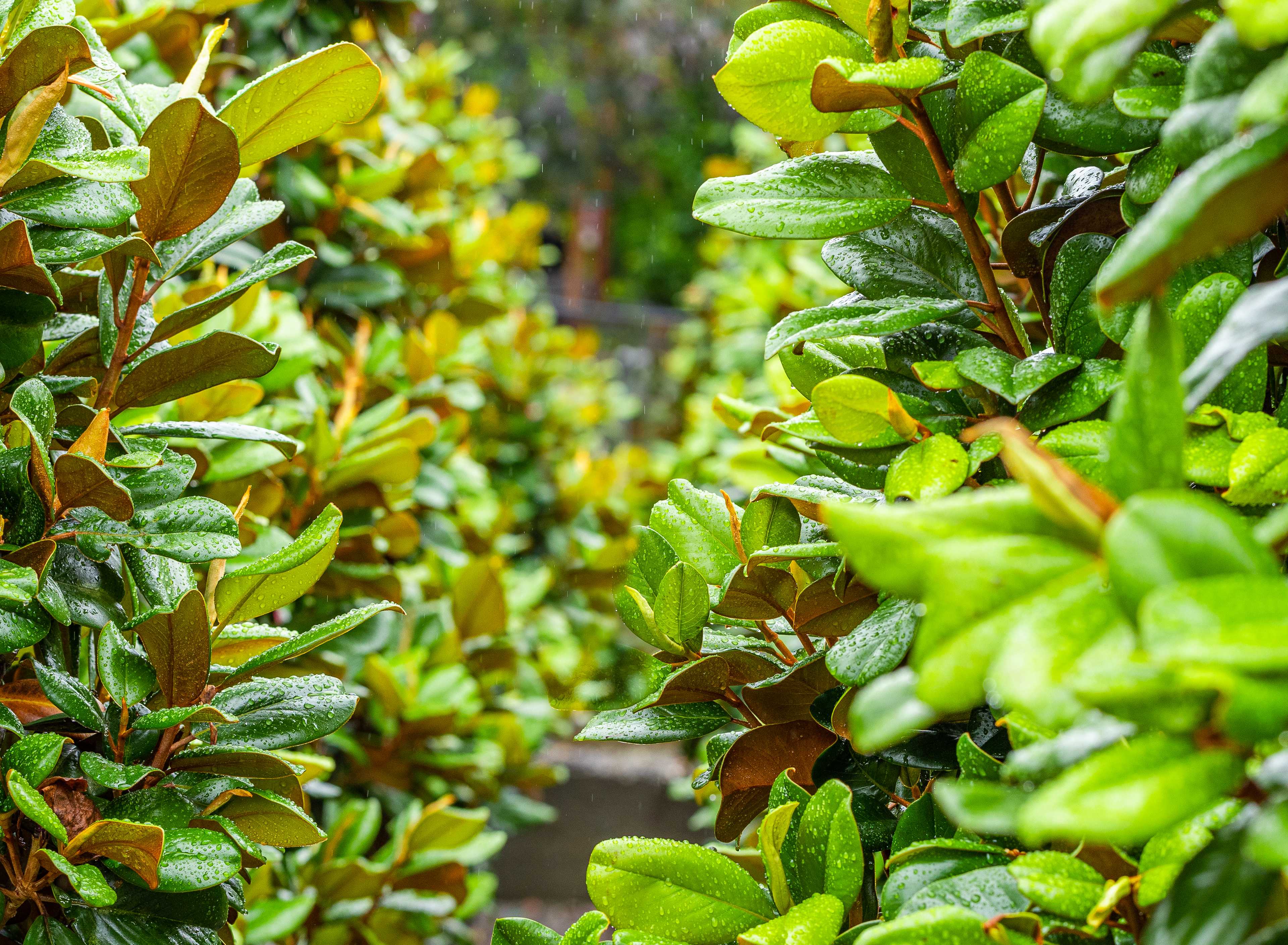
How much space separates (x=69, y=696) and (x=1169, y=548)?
2.38 ft

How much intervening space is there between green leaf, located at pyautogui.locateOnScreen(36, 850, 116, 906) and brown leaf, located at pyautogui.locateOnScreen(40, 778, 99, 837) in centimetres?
5

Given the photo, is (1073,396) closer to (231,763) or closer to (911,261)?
(911,261)

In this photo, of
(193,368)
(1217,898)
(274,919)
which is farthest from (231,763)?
(274,919)

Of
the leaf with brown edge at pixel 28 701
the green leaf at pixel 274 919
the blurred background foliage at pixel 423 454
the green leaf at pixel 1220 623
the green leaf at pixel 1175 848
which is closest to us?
the green leaf at pixel 1220 623

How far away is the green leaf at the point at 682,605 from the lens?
772 mm

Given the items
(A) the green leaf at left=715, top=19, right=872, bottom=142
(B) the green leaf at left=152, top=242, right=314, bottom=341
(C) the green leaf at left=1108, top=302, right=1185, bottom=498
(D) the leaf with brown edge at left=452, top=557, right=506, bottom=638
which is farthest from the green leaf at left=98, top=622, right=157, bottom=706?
(D) the leaf with brown edge at left=452, top=557, right=506, bottom=638

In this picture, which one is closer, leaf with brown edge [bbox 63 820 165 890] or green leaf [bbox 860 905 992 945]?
green leaf [bbox 860 905 992 945]

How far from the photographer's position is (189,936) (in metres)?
0.77

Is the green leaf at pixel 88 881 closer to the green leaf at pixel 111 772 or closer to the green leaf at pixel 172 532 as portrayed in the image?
the green leaf at pixel 111 772

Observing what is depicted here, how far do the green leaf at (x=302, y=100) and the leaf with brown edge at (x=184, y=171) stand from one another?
23mm

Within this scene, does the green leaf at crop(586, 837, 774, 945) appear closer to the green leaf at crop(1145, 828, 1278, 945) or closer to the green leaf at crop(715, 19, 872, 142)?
the green leaf at crop(1145, 828, 1278, 945)

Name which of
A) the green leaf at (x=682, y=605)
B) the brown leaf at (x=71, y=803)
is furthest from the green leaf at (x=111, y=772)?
the green leaf at (x=682, y=605)

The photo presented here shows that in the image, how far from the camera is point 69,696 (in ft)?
2.43

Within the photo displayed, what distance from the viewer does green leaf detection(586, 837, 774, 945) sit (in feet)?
2.18
